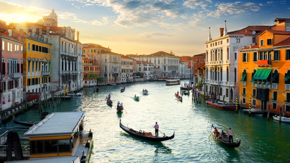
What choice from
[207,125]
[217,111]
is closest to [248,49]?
[217,111]

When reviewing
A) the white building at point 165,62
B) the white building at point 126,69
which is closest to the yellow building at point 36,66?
the white building at point 126,69

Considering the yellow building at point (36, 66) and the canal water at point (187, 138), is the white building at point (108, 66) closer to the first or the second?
the yellow building at point (36, 66)

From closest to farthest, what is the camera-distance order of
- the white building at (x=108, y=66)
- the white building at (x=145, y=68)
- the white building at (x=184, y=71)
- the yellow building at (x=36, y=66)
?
the yellow building at (x=36, y=66)
the white building at (x=108, y=66)
the white building at (x=145, y=68)
the white building at (x=184, y=71)

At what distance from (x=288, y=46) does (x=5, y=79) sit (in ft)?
80.1

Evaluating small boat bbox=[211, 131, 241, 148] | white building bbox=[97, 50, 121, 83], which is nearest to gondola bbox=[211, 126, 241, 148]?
small boat bbox=[211, 131, 241, 148]

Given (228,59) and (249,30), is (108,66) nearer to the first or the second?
(228,59)

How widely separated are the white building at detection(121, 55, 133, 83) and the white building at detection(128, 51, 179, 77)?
23.2m

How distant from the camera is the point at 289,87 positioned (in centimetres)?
2083

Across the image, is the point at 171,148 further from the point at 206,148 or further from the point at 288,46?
the point at 288,46

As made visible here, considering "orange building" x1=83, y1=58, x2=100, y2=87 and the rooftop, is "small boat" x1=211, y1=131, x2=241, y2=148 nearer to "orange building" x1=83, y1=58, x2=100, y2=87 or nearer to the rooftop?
the rooftop

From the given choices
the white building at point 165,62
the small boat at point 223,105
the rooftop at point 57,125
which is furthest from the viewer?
the white building at point 165,62

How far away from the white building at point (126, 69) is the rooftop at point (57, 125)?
208 feet

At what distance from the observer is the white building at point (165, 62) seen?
108m

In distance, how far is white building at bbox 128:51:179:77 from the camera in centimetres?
10794
